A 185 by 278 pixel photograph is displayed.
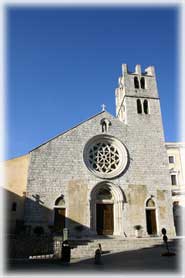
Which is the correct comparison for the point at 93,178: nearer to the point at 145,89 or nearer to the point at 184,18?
the point at 145,89

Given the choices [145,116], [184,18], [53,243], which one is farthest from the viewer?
[145,116]

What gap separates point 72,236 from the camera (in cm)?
1789

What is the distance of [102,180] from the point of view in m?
20.0

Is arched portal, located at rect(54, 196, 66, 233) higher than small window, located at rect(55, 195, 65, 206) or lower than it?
lower

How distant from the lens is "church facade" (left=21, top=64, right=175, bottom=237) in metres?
18.5

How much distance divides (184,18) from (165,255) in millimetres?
10188

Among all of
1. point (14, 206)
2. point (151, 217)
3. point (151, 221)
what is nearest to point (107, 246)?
point (151, 221)

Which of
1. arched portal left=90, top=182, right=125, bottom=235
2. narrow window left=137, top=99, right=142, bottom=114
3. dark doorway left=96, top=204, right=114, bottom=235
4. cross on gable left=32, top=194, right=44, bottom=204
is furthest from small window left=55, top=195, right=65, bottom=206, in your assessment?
narrow window left=137, top=99, right=142, bottom=114

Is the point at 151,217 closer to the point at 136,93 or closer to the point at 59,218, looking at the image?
the point at 59,218

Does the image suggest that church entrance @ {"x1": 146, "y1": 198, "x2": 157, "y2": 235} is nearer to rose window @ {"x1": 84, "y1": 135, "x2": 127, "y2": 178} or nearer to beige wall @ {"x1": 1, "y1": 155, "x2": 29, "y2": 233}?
rose window @ {"x1": 84, "y1": 135, "x2": 127, "y2": 178}

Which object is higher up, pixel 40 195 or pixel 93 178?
pixel 93 178

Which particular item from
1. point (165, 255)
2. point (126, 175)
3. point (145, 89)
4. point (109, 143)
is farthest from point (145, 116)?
point (165, 255)

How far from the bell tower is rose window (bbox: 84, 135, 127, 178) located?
291cm

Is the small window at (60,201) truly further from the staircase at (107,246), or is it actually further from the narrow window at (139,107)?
the narrow window at (139,107)
